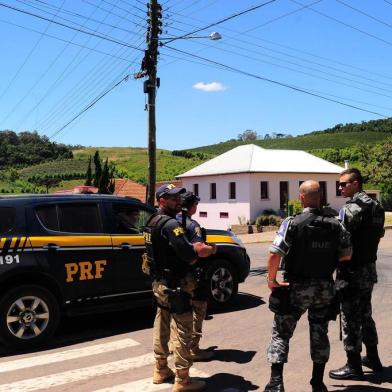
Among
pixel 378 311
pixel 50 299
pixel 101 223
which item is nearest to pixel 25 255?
pixel 50 299

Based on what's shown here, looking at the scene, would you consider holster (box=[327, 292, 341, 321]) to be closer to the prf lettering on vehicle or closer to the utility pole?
the prf lettering on vehicle

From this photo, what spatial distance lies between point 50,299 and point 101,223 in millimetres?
1228

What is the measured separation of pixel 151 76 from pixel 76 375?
1115cm

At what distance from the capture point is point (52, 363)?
573 centimetres

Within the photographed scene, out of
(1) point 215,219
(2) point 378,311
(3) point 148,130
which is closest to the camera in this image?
(2) point 378,311

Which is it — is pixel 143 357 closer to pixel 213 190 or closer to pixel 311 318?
pixel 311 318

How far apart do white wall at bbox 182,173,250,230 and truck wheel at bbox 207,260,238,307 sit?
2718 cm

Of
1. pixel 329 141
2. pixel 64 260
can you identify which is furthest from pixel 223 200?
pixel 329 141

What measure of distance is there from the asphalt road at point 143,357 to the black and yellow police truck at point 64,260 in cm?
42

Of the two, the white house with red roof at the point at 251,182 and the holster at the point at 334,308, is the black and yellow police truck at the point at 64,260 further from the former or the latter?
the white house with red roof at the point at 251,182

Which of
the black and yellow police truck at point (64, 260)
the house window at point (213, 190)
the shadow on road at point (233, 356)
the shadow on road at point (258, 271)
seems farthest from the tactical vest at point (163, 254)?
the house window at point (213, 190)

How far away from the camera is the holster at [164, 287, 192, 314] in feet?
15.1

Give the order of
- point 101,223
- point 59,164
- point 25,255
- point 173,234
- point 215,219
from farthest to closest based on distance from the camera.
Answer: point 59,164
point 215,219
point 101,223
point 25,255
point 173,234

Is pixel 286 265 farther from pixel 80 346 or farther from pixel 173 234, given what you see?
pixel 80 346
